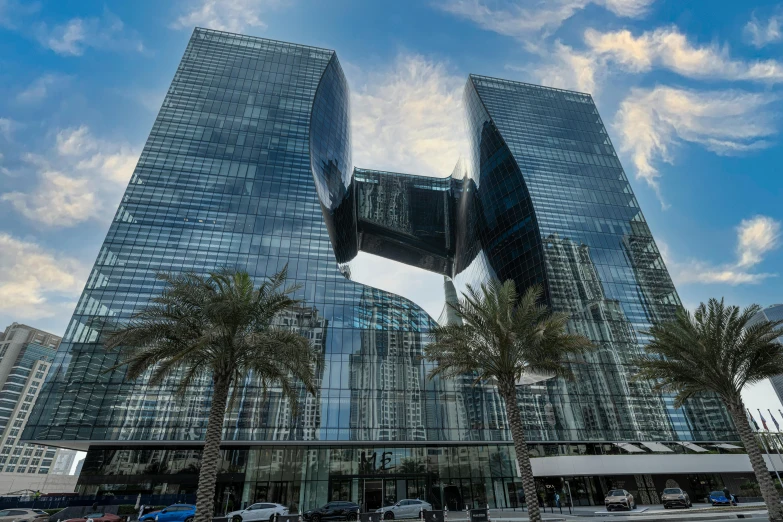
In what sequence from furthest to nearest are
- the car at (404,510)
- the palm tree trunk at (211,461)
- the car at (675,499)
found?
the car at (675,499), the car at (404,510), the palm tree trunk at (211,461)

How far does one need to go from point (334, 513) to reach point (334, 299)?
91.3ft

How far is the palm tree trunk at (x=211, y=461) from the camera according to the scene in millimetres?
16766

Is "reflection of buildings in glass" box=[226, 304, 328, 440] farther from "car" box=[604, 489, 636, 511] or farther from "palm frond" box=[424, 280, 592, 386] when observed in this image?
"car" box=[604, 489, 636, 511]

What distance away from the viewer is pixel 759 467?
21.8m

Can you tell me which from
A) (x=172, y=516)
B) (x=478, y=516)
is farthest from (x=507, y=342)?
(x=172, y=516)

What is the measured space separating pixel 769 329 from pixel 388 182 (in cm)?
8408

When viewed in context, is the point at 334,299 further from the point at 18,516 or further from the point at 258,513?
the point at 18,516

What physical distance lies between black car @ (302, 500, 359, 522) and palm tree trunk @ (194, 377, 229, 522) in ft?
46.2

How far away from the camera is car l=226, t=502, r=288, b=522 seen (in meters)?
27.6

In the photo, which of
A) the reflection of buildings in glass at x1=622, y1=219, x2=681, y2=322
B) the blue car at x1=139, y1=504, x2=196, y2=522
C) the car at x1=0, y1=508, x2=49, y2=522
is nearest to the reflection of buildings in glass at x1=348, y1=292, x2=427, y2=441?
the blue car at x1=139, y1=504, x2=196, y2=522

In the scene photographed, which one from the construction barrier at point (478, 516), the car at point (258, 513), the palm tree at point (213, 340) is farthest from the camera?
the car at point (258, 513)

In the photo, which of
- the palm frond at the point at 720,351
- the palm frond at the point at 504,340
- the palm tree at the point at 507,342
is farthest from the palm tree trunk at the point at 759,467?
the palm frond at the point at 504,340

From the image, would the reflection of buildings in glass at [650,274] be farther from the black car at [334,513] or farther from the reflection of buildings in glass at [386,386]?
the black car at [334,513]

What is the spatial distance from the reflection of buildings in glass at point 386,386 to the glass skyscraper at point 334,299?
0.17 meters
